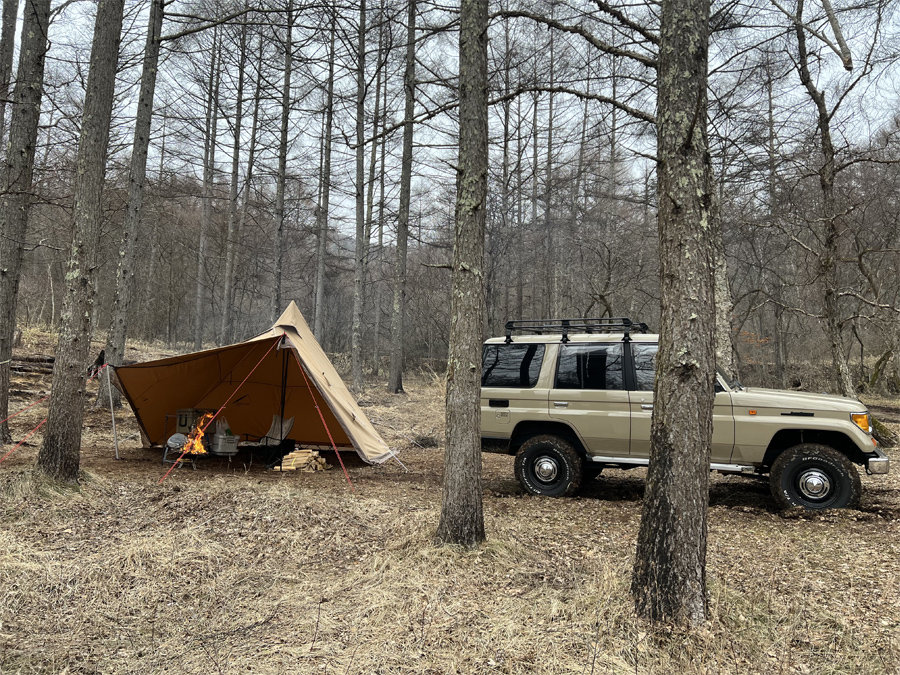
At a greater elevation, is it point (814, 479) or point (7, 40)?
point (7, 40)

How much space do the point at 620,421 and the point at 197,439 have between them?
6186 mm

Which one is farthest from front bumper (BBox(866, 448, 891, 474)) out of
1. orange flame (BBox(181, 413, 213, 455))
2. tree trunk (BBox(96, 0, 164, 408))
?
tree trunk (BBox(96, 0, 164, 408))

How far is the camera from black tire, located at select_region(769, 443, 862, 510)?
584 centimetres

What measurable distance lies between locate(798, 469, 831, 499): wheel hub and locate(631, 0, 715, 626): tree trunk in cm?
329

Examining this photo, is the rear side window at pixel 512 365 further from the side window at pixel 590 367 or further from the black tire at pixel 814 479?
the black tire at pixel 814 479

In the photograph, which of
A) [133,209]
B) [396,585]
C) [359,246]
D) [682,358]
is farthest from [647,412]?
[359,246]

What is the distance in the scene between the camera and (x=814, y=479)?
595 cm

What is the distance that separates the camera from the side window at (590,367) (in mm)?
6867

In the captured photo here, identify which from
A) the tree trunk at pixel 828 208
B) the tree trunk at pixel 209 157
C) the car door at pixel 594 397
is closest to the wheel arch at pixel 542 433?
the car door at pixel 594 397

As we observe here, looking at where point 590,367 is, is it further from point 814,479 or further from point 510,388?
point 814,479

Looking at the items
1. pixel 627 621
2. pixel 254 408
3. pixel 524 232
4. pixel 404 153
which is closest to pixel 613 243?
pixel 524 232

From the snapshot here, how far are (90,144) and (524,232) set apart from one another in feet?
49.2

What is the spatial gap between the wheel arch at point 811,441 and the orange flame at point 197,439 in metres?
Result: 7.61

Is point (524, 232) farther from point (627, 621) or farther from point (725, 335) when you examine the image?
point (627, 621)
